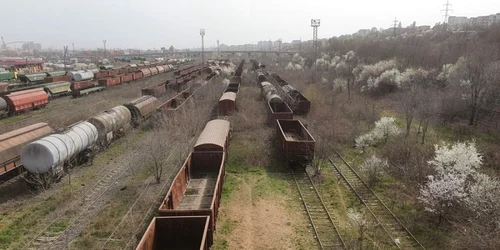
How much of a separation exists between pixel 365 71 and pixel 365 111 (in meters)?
22.2

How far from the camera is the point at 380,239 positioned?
12688mm

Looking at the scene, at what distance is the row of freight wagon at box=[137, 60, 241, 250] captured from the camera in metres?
11.7

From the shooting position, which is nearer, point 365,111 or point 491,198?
point 491,198

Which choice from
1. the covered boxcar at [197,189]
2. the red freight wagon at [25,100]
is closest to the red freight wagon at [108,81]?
the red freight wagon at [25,100]

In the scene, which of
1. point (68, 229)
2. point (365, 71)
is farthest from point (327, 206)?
point (365, 71)

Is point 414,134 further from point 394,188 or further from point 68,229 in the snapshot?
point 68,229

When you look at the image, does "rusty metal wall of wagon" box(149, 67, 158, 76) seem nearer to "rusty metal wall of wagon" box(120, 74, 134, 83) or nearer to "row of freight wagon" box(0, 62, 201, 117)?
"row of freight wagon" box(0, 62, 201, 117)

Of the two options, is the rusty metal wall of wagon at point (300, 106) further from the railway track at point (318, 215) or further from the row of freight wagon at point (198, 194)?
the railway track at point (318, 215)

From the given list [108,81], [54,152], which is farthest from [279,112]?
[108,81]

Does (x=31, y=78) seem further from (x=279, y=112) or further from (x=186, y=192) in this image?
(x=186, y=192)

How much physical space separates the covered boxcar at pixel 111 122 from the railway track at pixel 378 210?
1632 cm

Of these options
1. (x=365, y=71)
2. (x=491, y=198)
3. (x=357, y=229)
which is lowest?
(x=357, y=229)

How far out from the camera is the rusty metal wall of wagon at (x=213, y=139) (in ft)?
60.4

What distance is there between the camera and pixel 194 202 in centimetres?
1506
